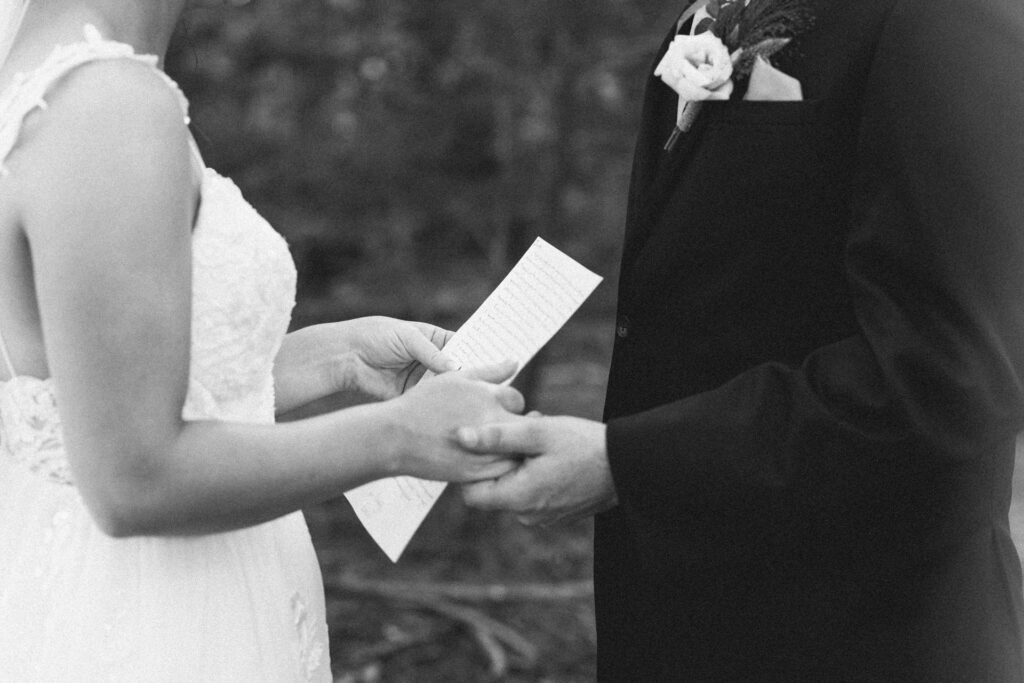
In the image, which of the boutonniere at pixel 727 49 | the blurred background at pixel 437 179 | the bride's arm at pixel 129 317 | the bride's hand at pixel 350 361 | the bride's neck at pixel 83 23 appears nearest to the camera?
the bride's arm at pixel 129 317

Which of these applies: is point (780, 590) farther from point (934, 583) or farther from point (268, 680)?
point (268, 680)

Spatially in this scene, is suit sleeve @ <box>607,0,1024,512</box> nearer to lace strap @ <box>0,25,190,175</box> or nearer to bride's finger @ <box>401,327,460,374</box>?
bride's finger @ <box>401,327,460,374</box>

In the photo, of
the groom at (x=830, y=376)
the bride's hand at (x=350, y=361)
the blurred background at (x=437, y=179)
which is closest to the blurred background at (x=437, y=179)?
the blurred background at (x=437, y=179)

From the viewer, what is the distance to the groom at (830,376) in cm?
183

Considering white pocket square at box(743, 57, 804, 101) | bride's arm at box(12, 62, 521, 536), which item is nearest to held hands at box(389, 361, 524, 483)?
bride's arm at box(12, 62, 521, 536)

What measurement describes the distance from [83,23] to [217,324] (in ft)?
1.66

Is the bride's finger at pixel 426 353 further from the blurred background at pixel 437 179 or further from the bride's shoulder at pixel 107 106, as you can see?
the blurred background at pixel 437 179

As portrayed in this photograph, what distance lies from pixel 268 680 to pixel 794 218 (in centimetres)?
123

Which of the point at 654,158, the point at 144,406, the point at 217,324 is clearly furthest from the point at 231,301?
the point at 654,158

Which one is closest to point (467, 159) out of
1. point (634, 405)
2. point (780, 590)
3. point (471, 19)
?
point (471, 19)

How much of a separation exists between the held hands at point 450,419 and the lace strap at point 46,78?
0.59 metres

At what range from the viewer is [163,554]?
1.98 meters

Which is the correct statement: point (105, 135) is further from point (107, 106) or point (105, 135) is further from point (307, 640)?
point (307, 640)

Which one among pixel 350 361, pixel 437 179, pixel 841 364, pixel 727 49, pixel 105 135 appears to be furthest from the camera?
pixel 437 179
